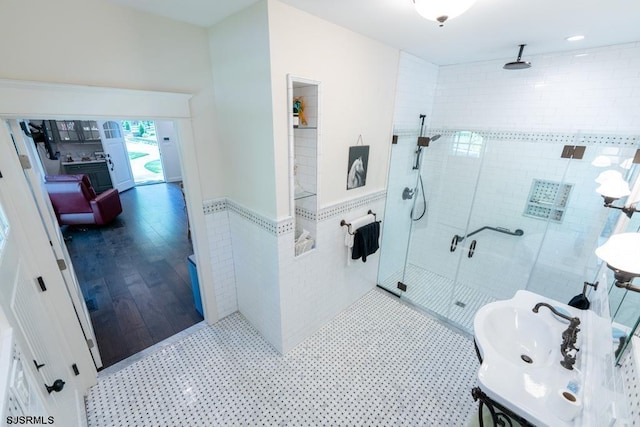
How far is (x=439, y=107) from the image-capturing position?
318 centimetres

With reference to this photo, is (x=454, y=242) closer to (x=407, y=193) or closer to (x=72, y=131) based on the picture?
(x=407, y=193)

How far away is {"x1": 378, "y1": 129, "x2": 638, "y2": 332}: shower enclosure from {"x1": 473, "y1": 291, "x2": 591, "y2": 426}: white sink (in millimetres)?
1038

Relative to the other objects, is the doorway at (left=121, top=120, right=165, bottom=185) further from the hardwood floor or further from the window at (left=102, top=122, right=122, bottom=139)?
the hardwood floor

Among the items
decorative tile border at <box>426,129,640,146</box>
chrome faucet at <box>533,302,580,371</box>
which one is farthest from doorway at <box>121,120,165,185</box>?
chrome faucet at <box>533,302,580,371</box>

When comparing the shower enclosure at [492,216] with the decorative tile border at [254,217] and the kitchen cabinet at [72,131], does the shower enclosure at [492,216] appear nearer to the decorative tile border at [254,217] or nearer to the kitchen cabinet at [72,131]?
the decorative tile border at [254,217]

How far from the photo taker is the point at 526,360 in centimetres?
157

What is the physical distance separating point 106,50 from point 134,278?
2675 millimetres

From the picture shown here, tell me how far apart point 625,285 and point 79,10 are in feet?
9.87

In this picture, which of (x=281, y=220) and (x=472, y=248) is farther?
(x=472, y=248)

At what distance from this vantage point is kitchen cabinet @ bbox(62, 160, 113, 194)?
232 inches

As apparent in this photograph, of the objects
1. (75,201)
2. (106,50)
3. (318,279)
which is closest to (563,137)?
(318,279)

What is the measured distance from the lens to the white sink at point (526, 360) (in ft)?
3.98

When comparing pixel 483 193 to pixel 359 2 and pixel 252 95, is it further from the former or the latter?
pixel 252 95

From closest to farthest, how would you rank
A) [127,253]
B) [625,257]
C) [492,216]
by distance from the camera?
[625,257] → [492,216] → [127,253]
